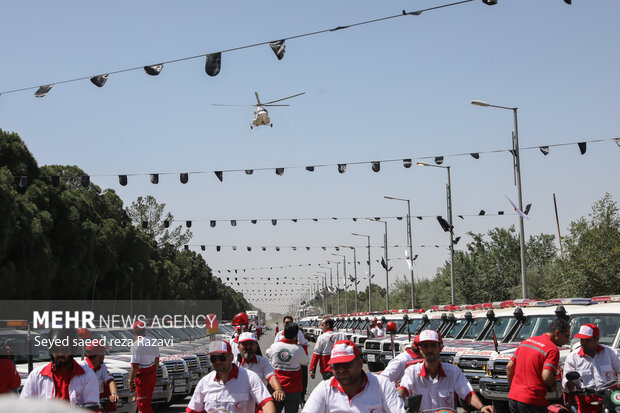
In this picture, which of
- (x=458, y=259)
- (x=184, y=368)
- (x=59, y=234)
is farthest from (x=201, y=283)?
(x=184, y=368)

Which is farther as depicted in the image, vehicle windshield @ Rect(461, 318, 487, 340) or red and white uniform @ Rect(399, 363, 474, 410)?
vehicle windshield @ Rect(461, 318, 487, 340)

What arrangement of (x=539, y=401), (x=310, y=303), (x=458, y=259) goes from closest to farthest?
(x=539, y=401) < (x=458, y=259) < (x=310, y=303)

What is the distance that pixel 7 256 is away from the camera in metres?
36.2

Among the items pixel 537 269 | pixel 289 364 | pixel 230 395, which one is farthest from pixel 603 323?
pixel 537 269

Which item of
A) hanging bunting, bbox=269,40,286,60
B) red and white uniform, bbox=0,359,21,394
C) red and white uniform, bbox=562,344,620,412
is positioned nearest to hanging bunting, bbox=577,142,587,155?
hanging bunting, bbox=269,40,286,60

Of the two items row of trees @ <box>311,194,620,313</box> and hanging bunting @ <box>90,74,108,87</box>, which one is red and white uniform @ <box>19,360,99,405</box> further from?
row of trees @ <box>311,194,620,313</box>

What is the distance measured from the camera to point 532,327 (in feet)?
50.9

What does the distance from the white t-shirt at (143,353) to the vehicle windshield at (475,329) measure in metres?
7.81

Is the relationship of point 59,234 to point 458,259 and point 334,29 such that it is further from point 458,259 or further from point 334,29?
point 458,259

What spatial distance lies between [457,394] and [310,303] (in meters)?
194

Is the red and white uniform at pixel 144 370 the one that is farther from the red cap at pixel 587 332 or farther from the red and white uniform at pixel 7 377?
the red cap at pixel 587 332

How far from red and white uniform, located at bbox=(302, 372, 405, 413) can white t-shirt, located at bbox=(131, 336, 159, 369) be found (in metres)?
7.94

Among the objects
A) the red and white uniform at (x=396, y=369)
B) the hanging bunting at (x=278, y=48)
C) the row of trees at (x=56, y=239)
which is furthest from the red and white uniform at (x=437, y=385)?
the row of trees at (x=56, y=239)

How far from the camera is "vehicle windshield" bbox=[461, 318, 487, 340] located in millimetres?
18078
